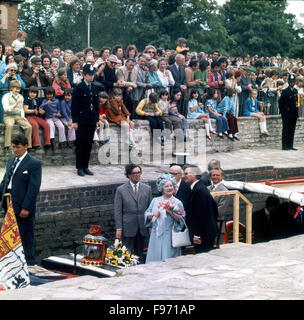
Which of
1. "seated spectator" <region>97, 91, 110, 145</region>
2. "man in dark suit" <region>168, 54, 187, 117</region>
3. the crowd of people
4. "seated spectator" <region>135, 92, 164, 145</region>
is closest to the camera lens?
the crowd of people

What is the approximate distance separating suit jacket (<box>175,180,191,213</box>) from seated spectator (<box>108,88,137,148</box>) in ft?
17.6

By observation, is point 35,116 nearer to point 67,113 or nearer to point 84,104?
point 67,113

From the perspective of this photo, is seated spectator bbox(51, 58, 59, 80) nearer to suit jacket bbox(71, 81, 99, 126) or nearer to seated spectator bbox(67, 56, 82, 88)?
seated spectator bbox(67, 56, 82, 88)

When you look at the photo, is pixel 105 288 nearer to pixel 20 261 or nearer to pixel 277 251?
pixel 20 261

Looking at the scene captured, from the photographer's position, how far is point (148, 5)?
55.9 metres

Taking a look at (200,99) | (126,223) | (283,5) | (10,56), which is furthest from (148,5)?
(126,223)

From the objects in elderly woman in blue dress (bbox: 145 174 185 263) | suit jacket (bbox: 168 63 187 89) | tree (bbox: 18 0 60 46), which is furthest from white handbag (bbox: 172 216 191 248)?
tree (bbox: 18 0 60 46)

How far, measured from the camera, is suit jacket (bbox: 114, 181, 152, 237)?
10.6m

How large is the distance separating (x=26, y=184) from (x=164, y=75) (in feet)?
25.1

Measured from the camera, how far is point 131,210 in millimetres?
10625

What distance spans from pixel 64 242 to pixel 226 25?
56.6 m

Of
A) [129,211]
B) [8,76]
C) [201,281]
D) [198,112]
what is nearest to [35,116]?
[8,76]

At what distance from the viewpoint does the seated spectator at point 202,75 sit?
17703mm

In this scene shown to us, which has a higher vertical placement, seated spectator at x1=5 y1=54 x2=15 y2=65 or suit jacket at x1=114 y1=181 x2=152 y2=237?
seated spectator at x1=5 y1=54 x2=15 y2=65
